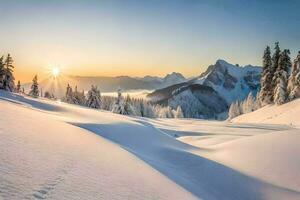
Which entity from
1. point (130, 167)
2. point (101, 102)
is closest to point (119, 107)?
point (101, 102)

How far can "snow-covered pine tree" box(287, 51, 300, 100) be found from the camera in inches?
2402

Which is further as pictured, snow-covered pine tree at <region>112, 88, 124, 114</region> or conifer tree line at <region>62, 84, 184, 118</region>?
conifer tree line at <region>62, 84, 184, 118</region>

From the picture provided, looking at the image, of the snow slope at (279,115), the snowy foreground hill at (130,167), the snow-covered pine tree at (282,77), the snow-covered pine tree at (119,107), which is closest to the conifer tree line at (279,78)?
the snow-covered pine tree at (282,77)

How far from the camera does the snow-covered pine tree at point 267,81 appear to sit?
2736 inches

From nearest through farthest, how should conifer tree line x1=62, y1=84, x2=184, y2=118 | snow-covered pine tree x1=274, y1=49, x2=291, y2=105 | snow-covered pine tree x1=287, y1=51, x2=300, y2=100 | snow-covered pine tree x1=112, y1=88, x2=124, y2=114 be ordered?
snow-covered pine tree x1=287, y1=51, x2=300, y2=100
snow-covered pine tree x1=274, y1=49, x2=291, y2=105
snow-covered pine tree x1=112, y1=88, x2=124, y2=114
conifer tree line x1=62, y1=84, x2=184, y2=118

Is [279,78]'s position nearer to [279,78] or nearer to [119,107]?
[279,78]

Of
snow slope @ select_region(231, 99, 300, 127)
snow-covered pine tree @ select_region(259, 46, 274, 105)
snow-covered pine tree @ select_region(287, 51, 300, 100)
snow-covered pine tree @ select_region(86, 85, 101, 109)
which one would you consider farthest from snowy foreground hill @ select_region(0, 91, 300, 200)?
snow-covered pine tree @ select_region(86, 85, 101, 109)

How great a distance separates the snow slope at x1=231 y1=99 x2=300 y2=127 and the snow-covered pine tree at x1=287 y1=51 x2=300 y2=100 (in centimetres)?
264

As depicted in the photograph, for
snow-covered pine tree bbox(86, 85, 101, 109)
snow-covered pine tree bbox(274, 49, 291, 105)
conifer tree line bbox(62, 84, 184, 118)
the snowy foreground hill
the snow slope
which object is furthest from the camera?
snow-covered pine tree bbox(86, 85, 101, 109)

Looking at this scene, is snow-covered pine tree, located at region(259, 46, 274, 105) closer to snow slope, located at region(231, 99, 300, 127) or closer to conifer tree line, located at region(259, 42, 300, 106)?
conifer tree line, located at region(259, 42, 300, 106)

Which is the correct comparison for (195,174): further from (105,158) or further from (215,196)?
(105,158)

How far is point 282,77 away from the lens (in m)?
65.0

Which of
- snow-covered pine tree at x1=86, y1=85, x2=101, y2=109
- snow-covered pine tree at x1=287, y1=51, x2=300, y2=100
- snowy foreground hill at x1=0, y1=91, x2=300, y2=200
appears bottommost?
snowy foreground hill at x1=0, y1=91, x2=300, y2=200

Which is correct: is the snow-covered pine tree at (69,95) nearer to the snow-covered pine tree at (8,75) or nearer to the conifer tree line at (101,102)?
the conifer tree line at (101,102)
